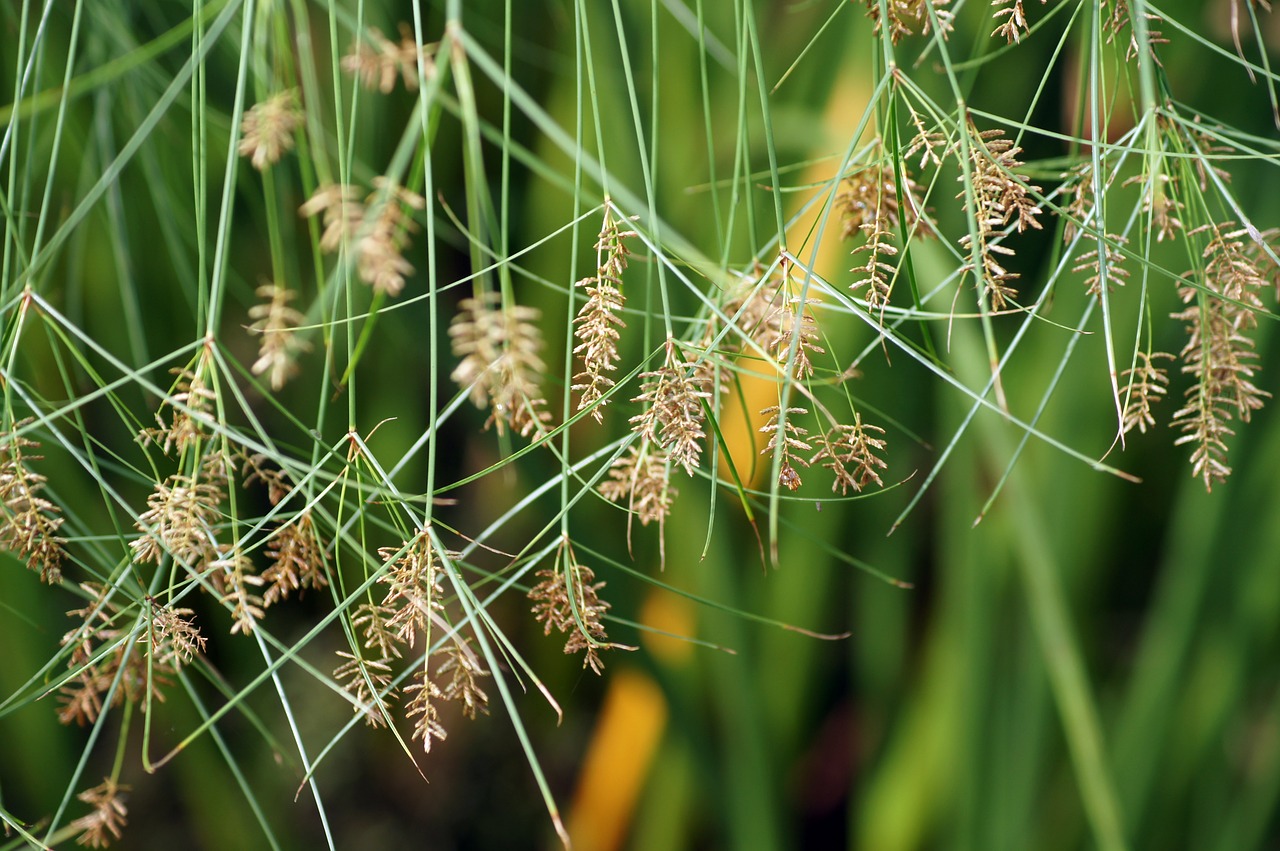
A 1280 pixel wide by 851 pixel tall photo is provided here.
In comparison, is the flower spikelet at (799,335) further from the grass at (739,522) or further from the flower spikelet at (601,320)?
the grass at (739,522)

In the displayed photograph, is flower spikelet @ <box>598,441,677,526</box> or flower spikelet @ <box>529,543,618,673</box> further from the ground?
flower spikelet @ <box>598,441,677,526</box>

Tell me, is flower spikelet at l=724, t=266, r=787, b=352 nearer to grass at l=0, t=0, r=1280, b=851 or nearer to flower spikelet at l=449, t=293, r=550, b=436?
flower spikelet at l=449, t=293, r=550, b=436

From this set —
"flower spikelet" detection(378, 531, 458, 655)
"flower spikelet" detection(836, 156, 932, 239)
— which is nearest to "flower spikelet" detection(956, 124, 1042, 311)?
"flower spikelet" detection(836, 156, 932, 239)

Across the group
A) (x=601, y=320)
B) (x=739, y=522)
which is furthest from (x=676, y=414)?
(x=739, y=522)

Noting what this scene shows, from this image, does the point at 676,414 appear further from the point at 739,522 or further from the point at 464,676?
the point at 739,522

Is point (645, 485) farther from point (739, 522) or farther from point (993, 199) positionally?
point (739, 522)

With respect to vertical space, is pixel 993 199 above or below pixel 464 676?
above

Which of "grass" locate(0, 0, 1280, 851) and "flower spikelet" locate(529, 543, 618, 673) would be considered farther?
"grass" locate(0, 0, 1280, 851)

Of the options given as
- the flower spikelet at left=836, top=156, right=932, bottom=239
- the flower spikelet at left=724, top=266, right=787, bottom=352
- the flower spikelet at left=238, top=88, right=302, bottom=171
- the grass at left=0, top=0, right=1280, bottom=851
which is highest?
the flower spikelet at left=836, top=156, right=932, bottom=239

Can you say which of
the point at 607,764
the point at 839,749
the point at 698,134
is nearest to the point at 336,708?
the point at 607,764

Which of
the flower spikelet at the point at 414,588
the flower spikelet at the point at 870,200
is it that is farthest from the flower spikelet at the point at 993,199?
the flower spikelet at the point at 414,588

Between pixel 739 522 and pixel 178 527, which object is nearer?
pixel 178 527

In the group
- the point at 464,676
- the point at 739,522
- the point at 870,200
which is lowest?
the point at 739,522
